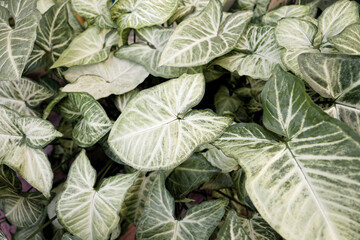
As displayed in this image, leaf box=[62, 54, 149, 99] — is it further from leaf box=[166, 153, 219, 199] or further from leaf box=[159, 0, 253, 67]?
leaf box=[166, 153, 219, 199]

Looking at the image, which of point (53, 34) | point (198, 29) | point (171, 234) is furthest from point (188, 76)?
point (53, 34)

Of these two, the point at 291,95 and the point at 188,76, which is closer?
the point at 291,95

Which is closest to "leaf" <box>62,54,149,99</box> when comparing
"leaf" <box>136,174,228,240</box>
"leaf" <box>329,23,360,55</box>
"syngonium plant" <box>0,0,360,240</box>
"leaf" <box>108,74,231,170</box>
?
"syngonium plant" <box>0,0,360,240</box>

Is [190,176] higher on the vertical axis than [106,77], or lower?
lower

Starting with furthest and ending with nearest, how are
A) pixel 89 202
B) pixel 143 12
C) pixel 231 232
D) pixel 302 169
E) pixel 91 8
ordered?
pixel 91 8 → pixel 143 12 → pixel 89 202 → pixel 231 232 → pixel 302 169

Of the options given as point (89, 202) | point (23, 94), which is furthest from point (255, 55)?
point (23, 94)

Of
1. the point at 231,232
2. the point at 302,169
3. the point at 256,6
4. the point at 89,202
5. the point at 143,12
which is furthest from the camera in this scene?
the point at 256,6

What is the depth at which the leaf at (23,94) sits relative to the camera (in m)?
0.94

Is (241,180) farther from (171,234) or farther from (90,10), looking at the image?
(90,10)

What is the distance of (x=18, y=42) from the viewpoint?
750mm

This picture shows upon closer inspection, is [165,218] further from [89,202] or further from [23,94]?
[23,94]

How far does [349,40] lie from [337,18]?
203mm

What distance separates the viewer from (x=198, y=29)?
0.78 metres

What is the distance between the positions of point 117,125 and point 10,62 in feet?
1.20
